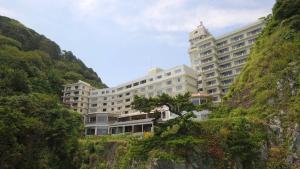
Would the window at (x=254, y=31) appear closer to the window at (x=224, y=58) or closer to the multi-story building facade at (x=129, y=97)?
the window at (x=224, y=58)

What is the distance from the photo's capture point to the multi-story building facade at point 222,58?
74250mm

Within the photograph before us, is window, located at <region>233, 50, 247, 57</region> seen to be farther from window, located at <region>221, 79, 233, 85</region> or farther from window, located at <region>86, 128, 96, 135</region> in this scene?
window, located at <region>86, 128, 96, 135</region>

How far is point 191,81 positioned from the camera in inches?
3014

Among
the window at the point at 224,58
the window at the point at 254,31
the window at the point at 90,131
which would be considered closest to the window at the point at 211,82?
the window at the point at 224,58

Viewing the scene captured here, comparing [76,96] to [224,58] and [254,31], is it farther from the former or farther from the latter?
[254,31]

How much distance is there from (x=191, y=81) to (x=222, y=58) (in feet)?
38.7

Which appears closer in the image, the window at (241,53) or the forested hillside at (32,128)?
the forested hillside at (32,128)

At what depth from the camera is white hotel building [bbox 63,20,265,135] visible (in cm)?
7125

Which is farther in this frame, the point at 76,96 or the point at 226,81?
the point at 76,96

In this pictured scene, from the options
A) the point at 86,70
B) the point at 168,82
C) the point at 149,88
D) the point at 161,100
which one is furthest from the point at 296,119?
the point at 86,70

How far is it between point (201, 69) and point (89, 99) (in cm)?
4021

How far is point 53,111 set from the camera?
137ft

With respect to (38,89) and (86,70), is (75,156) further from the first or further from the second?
(86,70)

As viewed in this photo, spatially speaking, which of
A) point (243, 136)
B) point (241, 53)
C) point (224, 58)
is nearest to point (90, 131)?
point (224, 58)
